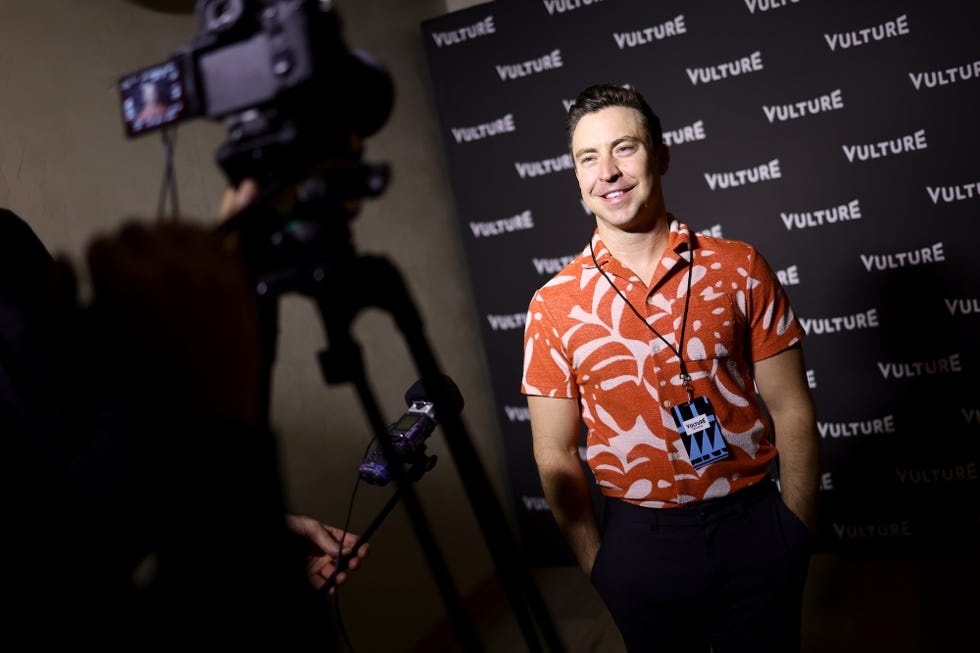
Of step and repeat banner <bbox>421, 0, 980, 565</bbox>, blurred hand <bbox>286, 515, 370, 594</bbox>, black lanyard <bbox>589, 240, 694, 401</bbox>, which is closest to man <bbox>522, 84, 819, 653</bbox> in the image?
black lanyard <bbox>589, 240, 694, 401</bbox>

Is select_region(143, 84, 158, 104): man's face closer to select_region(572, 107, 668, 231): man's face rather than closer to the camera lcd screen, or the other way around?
the camera lcd screen

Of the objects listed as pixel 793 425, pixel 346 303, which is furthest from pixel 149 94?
pixel 793 425

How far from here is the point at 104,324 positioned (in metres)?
0.65

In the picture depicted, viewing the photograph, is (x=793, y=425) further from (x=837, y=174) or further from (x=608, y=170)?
(x=837, y=174)

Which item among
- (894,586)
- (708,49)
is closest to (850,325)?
(894,586)

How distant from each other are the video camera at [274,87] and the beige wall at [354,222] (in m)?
0.66

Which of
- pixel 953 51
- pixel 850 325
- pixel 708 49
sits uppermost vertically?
pixel 708 49

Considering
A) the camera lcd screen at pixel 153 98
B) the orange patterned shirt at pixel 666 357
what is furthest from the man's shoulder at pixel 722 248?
the camera lcd screen at pixel 153 98

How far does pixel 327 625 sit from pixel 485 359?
268 cm

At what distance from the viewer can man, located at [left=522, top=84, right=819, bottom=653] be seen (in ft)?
4.69

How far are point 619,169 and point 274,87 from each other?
93cm

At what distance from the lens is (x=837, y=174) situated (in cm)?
270

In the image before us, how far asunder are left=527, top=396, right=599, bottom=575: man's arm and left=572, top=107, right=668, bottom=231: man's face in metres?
0.39

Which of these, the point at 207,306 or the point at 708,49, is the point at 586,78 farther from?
the point at 207,306
